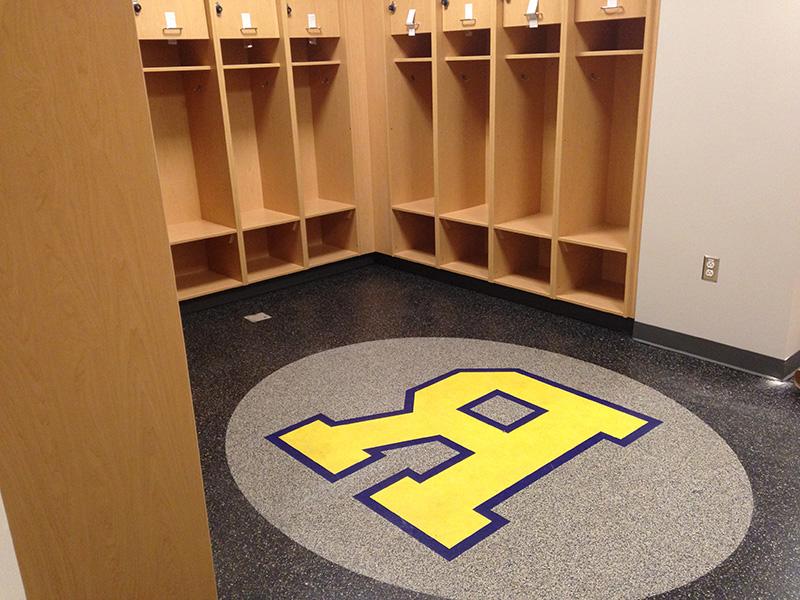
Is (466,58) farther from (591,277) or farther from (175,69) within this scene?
(175,69)

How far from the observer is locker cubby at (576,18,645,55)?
3.80 metres

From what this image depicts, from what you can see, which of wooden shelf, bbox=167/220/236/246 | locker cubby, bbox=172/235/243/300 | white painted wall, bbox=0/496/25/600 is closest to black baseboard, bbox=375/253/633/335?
locker cubby, bbox=172/235/243/300

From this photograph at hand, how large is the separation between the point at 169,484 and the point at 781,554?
6.10 feet

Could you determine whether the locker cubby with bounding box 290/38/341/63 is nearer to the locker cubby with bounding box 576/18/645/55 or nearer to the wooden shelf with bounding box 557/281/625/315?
the locker cubby with bounding box 576/18/645/55

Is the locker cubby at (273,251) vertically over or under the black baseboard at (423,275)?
over

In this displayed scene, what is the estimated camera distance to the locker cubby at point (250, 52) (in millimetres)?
4523

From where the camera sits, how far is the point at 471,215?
470cm

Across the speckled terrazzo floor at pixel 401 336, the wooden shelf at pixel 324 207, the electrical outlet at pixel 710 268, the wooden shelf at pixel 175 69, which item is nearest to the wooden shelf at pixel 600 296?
the speckled terrazzo floor at pixel 401 336

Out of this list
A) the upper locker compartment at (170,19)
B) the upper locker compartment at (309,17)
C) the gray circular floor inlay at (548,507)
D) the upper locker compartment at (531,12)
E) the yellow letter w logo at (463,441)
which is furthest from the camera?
the upper locker compartment at (309,17)

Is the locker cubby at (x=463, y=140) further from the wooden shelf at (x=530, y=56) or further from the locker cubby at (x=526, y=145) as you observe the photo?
the wooden shelf at (x=530, y=56)

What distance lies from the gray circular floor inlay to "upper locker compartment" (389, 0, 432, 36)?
7.91 ft

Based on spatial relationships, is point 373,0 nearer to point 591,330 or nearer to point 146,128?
point 591,330

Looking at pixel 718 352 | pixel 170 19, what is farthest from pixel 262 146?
pixel 718 352

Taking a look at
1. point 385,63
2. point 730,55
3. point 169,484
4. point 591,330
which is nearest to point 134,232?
point 169,484
